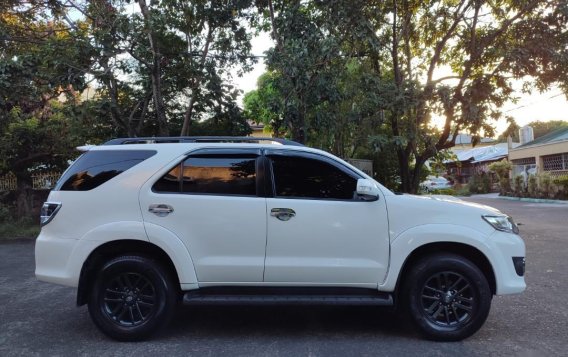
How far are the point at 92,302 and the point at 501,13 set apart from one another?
11.5 m

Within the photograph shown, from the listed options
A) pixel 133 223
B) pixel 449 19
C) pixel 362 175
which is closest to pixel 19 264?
pixel 133 223

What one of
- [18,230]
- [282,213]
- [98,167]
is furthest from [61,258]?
A: [18,230]

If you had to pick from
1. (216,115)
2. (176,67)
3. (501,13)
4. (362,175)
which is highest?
(501,13)

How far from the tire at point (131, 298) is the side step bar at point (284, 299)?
27 centimetres

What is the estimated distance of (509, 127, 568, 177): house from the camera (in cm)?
2991

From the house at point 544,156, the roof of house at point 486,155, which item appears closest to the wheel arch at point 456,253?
the house at point 544,156

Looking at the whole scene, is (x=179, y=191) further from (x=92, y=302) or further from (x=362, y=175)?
(x=362, y=175)

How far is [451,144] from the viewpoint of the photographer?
13.4 meters

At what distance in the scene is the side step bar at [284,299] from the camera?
15.8ft

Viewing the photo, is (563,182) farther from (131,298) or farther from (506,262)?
(131,298)

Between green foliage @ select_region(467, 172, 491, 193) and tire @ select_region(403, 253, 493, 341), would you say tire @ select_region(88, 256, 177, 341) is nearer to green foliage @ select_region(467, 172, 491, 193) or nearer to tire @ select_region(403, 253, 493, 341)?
tire @ select_region(403, 253, 493, 341)

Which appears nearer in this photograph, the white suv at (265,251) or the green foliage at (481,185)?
the white suv at (265,251)

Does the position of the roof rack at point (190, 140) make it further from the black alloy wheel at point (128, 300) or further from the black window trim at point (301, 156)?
the black alloy wheel at point (128, 300)

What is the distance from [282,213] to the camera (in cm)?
492
